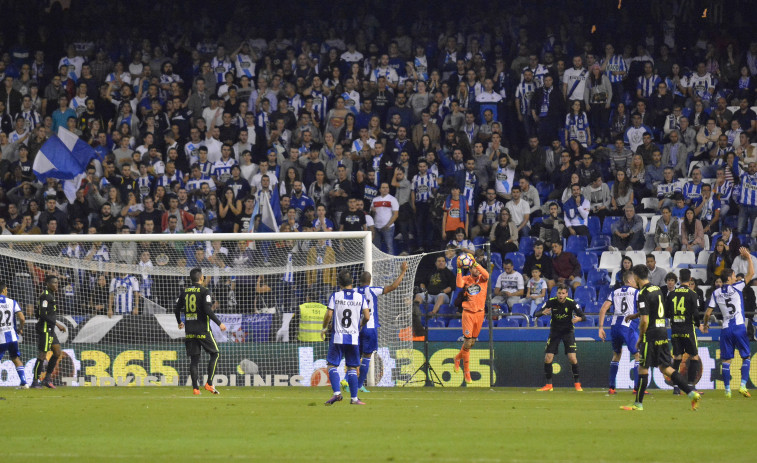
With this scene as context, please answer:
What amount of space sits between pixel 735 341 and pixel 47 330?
12.5 metres

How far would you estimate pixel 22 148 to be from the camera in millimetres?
26516

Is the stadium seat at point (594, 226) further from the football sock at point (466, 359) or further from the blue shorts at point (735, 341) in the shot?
the blue shorts at point (735, 341)

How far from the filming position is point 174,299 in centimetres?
2195

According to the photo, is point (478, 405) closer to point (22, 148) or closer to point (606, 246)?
point (606, 246)

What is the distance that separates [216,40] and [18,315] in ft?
41.0

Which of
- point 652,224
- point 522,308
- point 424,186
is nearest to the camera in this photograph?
point 522,308

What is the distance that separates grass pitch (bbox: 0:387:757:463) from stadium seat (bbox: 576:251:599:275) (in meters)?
5.25

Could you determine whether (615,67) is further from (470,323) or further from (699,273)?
(470,323)

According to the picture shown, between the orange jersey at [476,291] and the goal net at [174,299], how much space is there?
141cm

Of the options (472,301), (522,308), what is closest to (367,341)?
(472,301)

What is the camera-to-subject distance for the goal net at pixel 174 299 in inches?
831

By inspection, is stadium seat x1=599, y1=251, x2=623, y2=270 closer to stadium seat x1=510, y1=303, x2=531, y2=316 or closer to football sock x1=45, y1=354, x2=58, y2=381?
stadium seat x1=510, y1=303, x2=531, y2=316

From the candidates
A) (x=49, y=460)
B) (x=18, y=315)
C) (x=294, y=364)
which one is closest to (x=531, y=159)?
(x=294, y=364)

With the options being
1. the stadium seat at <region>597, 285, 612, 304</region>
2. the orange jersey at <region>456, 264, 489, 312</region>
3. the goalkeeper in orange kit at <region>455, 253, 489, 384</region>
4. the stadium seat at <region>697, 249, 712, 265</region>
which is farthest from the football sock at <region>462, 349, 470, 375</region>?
the stadium seat at <region>697, 249, 712, 265</region>
